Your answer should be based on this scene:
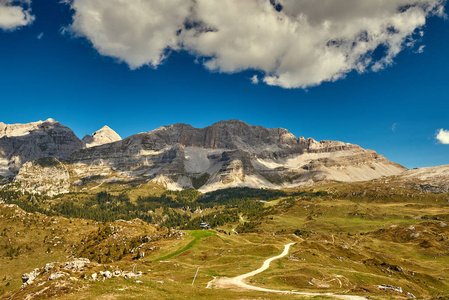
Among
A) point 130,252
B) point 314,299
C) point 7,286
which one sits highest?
point 314,299

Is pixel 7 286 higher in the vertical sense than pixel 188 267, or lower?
lower

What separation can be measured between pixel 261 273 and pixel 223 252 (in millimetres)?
28418

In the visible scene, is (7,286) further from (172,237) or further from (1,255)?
(172,237)

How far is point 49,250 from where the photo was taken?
363 feet

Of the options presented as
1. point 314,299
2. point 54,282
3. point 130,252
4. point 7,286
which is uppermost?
point 54,282

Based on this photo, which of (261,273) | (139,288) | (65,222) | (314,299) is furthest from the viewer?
(65,222)

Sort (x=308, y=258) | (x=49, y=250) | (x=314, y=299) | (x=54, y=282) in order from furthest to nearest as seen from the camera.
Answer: (x=49, y=250) < (x=308, y=258) < (x=314, y=299) < (x=54, y=282)

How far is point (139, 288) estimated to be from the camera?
3947 cm

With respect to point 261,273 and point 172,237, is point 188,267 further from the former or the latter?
point 172,237

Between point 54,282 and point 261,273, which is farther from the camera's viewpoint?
point 261,273

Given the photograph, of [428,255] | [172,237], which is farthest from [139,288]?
[428,255]

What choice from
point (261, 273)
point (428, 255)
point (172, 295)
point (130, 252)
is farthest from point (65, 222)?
point (428, 255)

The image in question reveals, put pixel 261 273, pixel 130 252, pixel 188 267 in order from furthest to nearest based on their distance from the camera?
1. pixel 130 252
2. pixel 188 267
3. pixel 261 273

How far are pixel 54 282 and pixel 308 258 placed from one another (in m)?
83.5
